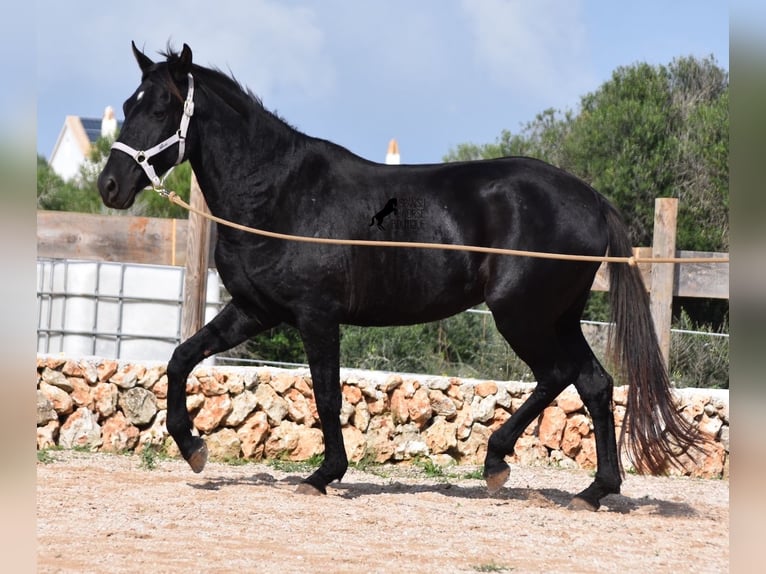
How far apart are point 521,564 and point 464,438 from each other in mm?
3372

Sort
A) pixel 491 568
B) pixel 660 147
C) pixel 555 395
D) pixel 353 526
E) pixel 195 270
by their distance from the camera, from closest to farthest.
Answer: pixel 491 568 → pixel 353 526 → pixel 555 395 → pixel 195 270 → pixel 660 147

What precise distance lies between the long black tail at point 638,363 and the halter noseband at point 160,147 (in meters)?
2.27

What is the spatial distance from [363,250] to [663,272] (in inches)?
125

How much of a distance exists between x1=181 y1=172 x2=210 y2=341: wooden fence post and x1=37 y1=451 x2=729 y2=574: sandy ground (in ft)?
4.68

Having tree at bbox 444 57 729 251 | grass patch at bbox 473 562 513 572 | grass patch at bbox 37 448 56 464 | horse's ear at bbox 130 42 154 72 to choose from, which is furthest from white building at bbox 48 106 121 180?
grass patch at bbox 473 562 513 572

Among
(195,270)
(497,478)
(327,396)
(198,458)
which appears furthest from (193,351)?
(195,270)

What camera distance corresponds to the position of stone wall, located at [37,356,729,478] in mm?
6961

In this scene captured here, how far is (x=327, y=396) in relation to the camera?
5113 mm

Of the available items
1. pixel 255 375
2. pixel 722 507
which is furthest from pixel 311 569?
pixel 255 375

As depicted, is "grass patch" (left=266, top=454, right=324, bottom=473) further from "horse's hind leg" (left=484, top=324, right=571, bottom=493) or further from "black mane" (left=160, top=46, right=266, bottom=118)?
"black mane" (left=160, top=46, right=266, bottom=118)

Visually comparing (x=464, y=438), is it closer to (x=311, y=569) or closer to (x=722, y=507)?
(x=722, y=507)

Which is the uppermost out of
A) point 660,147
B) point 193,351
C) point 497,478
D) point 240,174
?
point 660,147

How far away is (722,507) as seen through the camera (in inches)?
216

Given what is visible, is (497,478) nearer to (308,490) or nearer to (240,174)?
(308,490)
